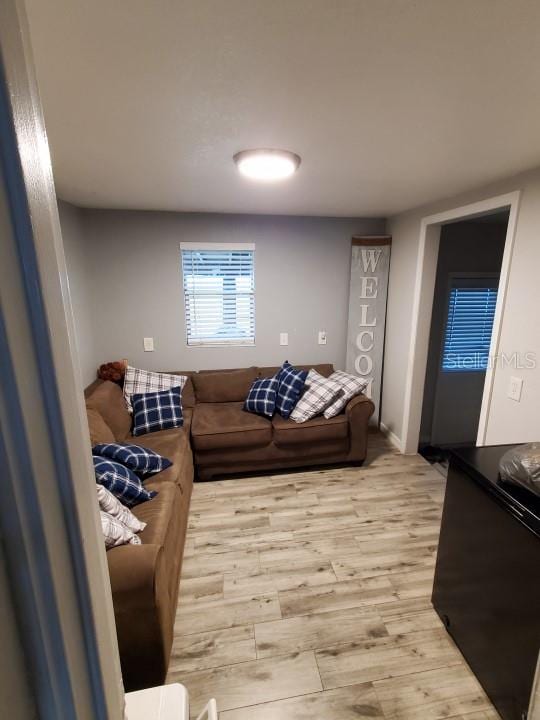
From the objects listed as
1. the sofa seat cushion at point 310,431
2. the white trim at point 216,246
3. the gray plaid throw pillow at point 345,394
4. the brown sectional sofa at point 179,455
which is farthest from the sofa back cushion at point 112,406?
the gray plaid throw pillow at point 345,394

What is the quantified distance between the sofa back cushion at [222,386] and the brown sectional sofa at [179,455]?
0.03 ft

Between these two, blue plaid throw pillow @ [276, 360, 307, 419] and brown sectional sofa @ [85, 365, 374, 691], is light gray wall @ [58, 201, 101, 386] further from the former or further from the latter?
blue plaid throw pillow @ [276, 360, 307, 419]

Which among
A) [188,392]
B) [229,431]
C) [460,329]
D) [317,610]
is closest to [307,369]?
[229,431]

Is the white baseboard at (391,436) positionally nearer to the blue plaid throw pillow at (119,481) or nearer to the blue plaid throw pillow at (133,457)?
the blue plaid throw pillow at (133,457)

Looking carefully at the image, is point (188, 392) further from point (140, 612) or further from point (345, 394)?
point (140, 612)

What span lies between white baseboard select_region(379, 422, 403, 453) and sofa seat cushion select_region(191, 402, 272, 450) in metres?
1.46

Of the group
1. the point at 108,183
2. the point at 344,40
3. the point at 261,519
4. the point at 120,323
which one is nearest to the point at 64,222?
the point at 108,183

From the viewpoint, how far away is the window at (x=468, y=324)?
3.57 metres

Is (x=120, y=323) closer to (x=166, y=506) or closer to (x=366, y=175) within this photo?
(x=166, y=506)

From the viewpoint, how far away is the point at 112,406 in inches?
106

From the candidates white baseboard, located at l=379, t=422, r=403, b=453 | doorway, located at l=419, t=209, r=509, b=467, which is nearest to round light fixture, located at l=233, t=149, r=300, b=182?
doorway, located at l=419, t=209, r=509, b=467

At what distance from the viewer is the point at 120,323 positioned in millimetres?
3373

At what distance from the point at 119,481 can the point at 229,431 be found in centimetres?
120

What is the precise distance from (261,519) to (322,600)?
0.73m
